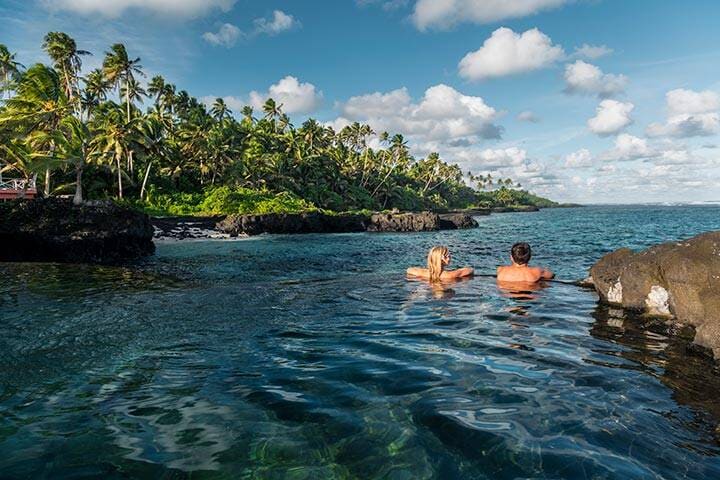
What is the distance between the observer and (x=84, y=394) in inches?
188

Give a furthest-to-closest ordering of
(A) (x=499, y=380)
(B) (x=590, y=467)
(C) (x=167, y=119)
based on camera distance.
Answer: (C) (x=167, y=119)
(A) (x=499, y=380)
(B) (x=590, y=467)

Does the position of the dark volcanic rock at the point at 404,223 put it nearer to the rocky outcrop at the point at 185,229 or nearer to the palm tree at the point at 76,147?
the rocky outcrop at the point at 185,229

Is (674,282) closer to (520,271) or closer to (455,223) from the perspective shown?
(520,271)

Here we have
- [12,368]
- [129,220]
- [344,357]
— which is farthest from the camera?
[129,220]

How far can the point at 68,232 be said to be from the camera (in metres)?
23.8

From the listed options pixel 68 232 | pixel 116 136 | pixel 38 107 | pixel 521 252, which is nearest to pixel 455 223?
pixel 116 136

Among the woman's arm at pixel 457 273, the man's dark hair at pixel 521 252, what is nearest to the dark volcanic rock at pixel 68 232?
the woman's arm at pixel 457 273

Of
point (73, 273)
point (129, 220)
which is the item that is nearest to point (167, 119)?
point (129, 220)

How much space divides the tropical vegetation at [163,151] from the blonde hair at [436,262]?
131 ft

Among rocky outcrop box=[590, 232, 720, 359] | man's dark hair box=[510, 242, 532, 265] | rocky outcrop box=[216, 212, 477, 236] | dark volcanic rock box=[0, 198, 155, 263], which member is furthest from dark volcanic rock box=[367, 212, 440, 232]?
rocky outcrop box=[590, 232, 720, 359]

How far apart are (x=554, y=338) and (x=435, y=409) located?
11.0 ft

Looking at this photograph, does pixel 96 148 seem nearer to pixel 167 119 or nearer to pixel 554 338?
pixel 167 119

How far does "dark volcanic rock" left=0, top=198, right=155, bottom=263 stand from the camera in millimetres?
22047

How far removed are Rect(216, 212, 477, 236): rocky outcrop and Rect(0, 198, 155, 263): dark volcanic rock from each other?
21.0 meters
